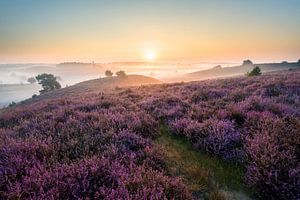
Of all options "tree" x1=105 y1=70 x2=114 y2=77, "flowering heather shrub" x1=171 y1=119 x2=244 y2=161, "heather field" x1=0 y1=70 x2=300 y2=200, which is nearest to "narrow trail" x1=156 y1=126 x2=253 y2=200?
"heather field" x1=0 y1=70 x2=300 y2=200

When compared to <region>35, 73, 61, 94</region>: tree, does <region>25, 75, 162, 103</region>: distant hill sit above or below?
above

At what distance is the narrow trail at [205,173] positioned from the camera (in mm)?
5070

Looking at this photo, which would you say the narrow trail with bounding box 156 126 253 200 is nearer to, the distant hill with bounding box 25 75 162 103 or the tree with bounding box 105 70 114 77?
the distant hill with bounding box 25 75 162 103

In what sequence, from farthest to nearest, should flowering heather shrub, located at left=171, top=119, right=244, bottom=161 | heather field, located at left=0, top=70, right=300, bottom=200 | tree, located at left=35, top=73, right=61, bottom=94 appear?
tree, located at left=35, top=73, right=61, bottom=94, flowering heather shrub, located at left=171, top=119, right=244, bottom=161, heather field, located at left=0, top=70, right=300, bottom=200

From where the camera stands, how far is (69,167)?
5.33 metres

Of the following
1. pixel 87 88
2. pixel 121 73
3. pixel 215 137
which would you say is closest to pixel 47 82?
pixel 121 73

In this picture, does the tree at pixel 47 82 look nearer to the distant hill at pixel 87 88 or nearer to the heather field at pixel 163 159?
the distant hill at pixel 87 88

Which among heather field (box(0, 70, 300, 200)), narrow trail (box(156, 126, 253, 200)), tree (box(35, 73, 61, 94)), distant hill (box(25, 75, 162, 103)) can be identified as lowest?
tree (box(35, 73, 61, 94))

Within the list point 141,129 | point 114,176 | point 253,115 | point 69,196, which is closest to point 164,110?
point 141,129

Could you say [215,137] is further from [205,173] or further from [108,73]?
[108,73]

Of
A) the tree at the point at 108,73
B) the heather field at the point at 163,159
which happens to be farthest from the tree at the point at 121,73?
→ the heather field at the point at 163,159

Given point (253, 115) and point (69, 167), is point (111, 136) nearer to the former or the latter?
point (69, 167)

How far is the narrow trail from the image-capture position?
5.07m

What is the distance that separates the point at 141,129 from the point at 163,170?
2.61m
